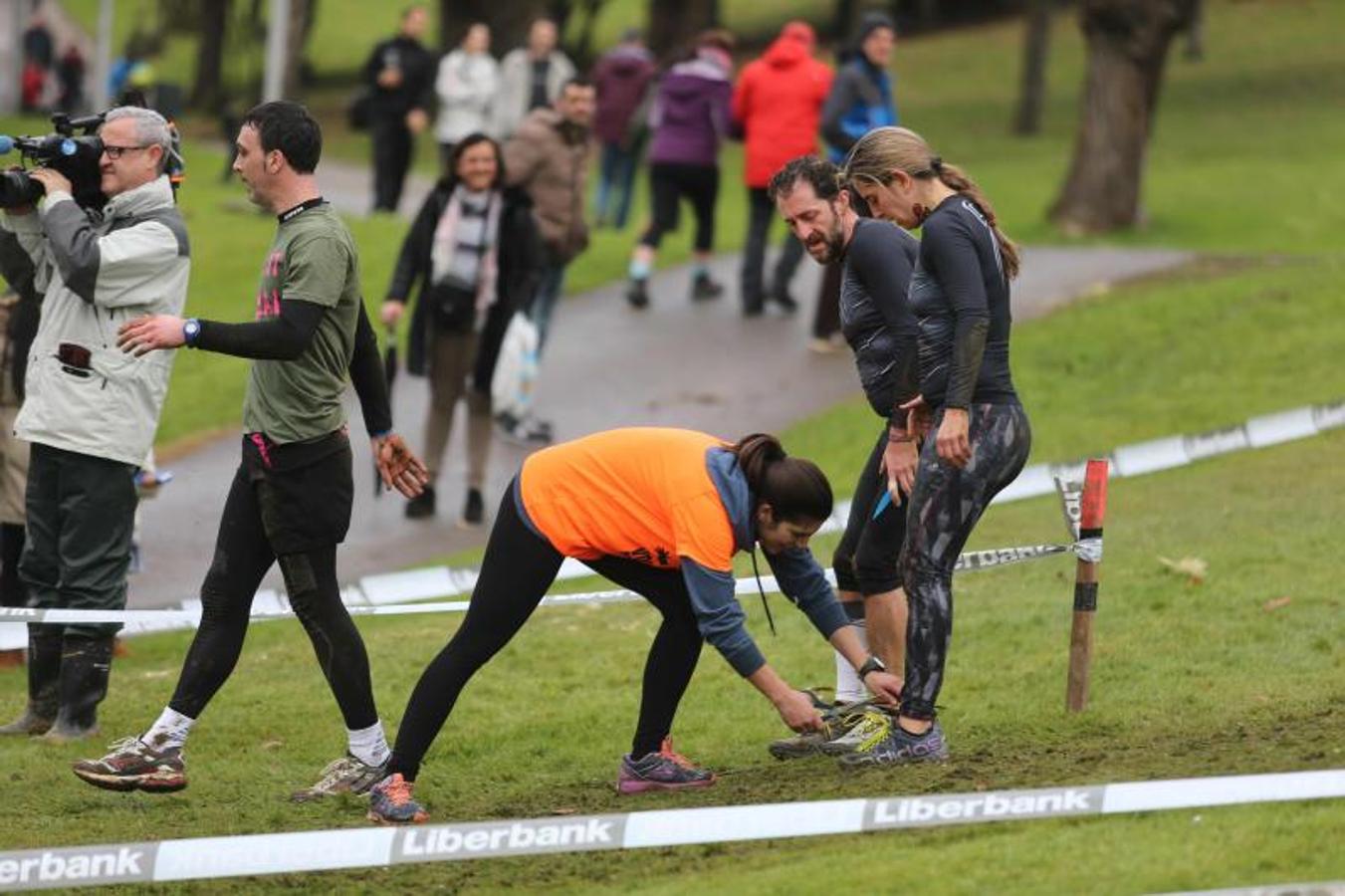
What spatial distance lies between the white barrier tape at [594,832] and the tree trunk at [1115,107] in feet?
50.5

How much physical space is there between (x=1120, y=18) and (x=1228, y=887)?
15.9 metres

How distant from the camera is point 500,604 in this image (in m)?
6.75

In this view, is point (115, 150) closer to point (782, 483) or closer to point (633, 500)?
point (633, 500)

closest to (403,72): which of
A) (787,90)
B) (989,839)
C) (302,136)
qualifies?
(787,90)

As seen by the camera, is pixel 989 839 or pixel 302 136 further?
pixel 302 136

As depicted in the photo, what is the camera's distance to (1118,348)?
51.3 feet

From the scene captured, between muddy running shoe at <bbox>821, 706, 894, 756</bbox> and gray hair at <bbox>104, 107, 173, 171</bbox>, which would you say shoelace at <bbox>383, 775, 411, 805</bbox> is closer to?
muddy running shoe at <bbox>821, 706, 894, 756</bbox>

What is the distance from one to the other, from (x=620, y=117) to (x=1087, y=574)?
48.7 ft

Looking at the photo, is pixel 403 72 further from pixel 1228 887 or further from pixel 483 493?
pixel 1228 887

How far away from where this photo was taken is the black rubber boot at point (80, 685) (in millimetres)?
8008

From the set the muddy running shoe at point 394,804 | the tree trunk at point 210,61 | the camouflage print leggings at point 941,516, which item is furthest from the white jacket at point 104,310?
the tree trunk at point 210,61

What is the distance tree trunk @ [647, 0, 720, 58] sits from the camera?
124 ft

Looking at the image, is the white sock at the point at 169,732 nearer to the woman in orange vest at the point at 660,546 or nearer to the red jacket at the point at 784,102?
the woman in orange vest at the point at 660,546

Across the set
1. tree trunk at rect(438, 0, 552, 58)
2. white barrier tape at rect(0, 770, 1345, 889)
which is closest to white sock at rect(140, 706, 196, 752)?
white barrier tape at rect(0, 770, 1345, 889)
